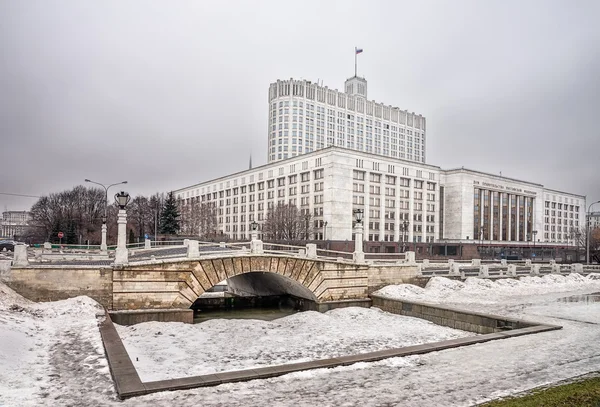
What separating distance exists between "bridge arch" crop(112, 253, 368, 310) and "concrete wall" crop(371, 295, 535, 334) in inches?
113

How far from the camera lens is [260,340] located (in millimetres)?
17781

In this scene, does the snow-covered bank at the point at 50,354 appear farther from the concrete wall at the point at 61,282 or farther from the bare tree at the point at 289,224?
the bare tree at the point at 289,224

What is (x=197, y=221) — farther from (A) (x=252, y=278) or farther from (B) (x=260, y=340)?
(B) (x=260, y=340)

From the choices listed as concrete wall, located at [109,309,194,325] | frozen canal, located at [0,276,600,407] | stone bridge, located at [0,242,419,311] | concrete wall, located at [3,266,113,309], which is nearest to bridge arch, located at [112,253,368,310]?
stone bridge, located at [0,242,419,311]

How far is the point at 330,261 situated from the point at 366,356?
48.0 ft

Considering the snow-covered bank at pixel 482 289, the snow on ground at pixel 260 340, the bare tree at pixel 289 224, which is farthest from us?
the bare tree at pixel 289 224

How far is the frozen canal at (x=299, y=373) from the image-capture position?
29.1 feet

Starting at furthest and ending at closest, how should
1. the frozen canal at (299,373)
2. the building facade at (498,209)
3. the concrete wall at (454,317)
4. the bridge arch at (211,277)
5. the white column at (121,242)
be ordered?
1. the building facade at (498,209)
2. the bridge arch at (211,277)
3. the white column at (121,242)
4. the concrete wall at (454,317)
5. the frozen canal at (299,373)

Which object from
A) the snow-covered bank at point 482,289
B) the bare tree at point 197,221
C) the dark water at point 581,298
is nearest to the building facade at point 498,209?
the bare tree at point 197,221

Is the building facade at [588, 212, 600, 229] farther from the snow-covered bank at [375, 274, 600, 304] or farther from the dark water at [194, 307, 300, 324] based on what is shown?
the dark water at [194, 307, 300, 324]

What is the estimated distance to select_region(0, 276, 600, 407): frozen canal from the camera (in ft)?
29.1

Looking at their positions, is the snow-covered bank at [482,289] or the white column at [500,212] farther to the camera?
the white column at [500,212]

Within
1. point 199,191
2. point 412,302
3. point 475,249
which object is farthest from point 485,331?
point 199,191

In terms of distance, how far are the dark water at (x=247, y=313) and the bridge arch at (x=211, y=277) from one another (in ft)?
9.43
